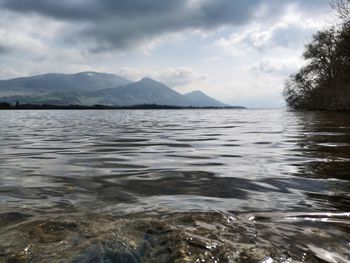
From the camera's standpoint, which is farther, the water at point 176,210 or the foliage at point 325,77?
the foliage at point 325,77

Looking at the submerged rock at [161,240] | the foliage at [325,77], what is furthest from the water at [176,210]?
the foliage at [325,77]

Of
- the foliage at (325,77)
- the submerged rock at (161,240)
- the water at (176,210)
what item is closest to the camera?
the submerged rock at (161,240)

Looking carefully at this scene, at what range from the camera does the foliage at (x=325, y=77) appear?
45819mm

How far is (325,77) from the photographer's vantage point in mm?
62500

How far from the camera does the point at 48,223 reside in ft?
11.1

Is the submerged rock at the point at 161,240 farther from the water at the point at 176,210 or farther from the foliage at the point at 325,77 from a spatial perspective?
the foliage at the point at 325,77

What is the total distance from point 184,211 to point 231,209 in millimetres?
546

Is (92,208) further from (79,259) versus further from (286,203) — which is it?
(286,203)

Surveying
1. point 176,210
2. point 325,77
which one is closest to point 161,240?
point 176,210

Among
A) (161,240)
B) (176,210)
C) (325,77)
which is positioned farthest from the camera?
(325,77)

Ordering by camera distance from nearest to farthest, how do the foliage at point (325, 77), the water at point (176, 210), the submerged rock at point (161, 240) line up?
the submerged rock at point (161, 240) < the water at point (176, 210) < the foliage at point (325, 77)

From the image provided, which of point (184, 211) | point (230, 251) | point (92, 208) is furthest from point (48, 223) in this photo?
point (230, 251)

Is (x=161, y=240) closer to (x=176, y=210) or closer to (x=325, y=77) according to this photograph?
(x=176, y=210)

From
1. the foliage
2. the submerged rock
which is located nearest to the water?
the submerged rock
